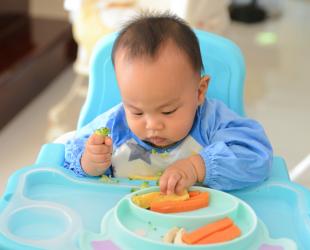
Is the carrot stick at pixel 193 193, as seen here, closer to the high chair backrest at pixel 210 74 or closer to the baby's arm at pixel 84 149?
the baby's arm at pixel 84 149

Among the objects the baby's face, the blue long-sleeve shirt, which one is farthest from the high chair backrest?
the baby's face

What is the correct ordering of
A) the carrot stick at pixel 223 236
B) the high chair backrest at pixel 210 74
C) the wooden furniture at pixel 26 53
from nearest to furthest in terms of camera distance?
the carrot stick at pixel 223 236 < the high chair backrest at pixel 210 74 < the wooden furniture at pixel 26 53

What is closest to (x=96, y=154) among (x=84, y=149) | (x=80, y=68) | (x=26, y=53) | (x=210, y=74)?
(x=84, y=149)

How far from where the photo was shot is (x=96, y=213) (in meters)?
0.80

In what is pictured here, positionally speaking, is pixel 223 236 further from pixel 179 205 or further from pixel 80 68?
pixel 80 68

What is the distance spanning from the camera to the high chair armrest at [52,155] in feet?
3.06

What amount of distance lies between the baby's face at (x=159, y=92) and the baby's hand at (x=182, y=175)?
56mm

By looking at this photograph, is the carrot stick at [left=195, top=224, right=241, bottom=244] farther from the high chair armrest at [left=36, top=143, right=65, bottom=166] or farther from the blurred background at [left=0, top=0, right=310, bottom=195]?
the blurred background at [left=0, top=0, right=310, bottom=195]

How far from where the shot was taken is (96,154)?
2.79 ft

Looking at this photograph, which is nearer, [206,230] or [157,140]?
[206,230]

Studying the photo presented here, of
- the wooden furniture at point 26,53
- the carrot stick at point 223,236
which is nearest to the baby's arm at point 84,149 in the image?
the carrot stick at point 223,236

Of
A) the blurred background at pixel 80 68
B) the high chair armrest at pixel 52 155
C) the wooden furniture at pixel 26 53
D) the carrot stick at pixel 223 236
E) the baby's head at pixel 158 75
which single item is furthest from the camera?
the wooden furniture at pixel 26 53

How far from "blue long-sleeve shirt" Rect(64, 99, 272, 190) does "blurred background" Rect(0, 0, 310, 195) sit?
393mm

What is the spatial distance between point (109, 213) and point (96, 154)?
0.38ft
